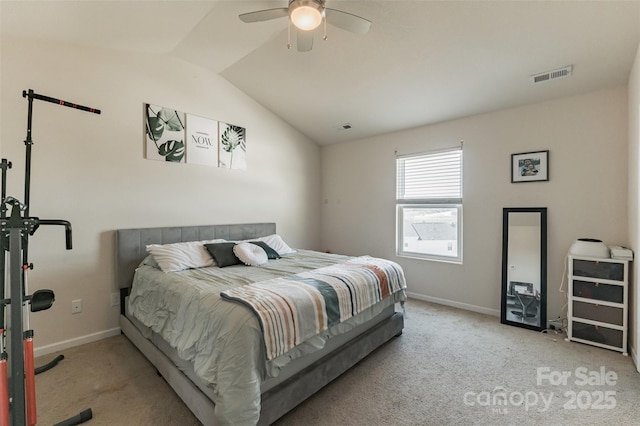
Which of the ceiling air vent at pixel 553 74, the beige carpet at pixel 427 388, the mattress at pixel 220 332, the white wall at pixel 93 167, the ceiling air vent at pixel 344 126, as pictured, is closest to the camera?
the mattress at pixel 220 332

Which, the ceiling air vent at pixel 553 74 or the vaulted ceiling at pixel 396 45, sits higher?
the vaulted ceiling at pixel 396 45

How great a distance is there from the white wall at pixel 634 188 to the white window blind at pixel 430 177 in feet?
5.16

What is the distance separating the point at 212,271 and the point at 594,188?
4042 millimetres

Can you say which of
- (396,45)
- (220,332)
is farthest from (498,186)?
(220,332)

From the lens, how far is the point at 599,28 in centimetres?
223

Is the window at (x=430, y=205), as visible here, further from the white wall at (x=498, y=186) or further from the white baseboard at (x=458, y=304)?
the white baseboard at (x=458, y=304)

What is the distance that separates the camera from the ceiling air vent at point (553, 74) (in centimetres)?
268

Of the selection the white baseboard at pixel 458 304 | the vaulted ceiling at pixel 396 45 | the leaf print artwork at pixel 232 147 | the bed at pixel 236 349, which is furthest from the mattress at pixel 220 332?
the vaulted ceiling at pixel 396 45

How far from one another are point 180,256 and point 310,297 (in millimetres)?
1633

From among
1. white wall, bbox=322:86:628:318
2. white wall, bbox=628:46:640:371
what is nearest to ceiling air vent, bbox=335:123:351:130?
white wall, bbox=322:86:628:318

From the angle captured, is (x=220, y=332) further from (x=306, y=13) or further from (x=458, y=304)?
(x=458, y=304)

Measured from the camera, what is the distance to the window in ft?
12.8

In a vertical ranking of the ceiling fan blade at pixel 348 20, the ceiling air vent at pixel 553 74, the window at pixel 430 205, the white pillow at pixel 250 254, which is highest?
the ceiling fan blade at pixel 348 20

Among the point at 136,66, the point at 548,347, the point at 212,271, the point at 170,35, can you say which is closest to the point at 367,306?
the point at 212,271
